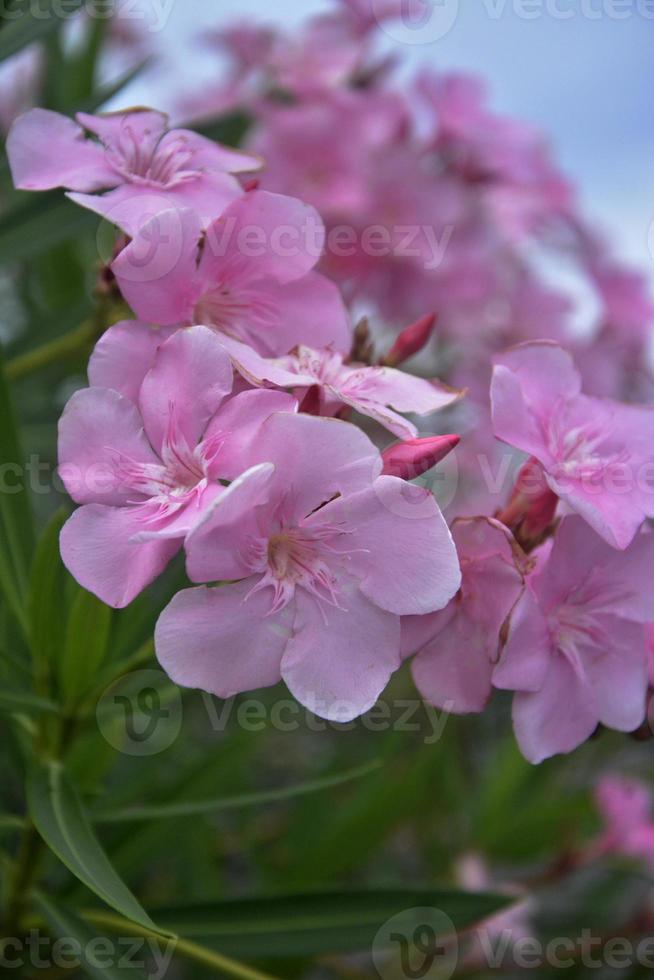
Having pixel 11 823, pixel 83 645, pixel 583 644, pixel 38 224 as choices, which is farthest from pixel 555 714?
pixel 38 224

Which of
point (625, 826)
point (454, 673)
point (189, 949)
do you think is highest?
point (454, 673)

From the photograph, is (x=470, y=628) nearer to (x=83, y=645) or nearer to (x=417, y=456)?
(x=417, y=456)

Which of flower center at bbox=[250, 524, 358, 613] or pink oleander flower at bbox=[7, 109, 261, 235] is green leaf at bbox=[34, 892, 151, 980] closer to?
flower center at bbox=[250, 524, 358, 613]

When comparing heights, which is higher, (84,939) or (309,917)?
(84,939)

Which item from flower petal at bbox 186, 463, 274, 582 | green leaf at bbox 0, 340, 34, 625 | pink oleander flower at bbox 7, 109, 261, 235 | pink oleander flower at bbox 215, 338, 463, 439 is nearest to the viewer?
flower petal at bbox 186, 463, 274, 582

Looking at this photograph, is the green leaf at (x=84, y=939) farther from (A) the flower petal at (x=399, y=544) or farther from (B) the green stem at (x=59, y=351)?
(B) the green stem at (x=59, y=351)

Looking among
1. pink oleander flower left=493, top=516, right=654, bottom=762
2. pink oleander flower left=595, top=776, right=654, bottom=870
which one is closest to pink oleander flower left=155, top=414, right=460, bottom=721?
pink oleander flower left=493, top=516, right=654, bottom=762

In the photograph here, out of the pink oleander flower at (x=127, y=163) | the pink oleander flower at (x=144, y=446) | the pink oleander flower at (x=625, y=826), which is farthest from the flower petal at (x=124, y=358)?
the pink oleander flower at (x=625, y=826)
